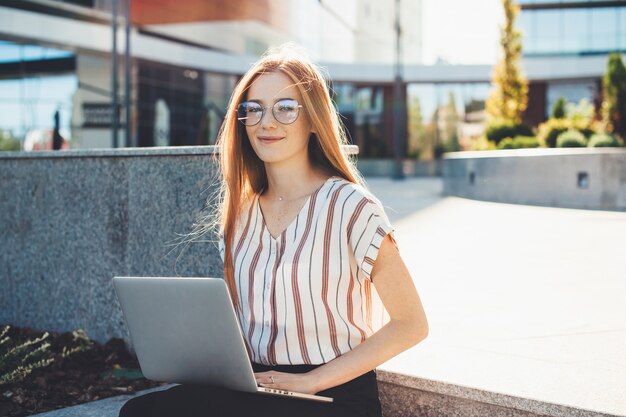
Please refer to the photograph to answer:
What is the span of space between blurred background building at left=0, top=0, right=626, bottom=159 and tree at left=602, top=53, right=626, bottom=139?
59.5 feet

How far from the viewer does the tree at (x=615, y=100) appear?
62.3 feet

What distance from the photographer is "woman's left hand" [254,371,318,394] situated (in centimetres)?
231

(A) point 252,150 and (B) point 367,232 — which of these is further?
(A) point 252,150

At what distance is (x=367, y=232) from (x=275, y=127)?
0.56 m

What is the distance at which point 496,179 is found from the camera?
15.8 metres

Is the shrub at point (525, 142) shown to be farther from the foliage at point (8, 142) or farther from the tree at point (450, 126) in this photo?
the tree at point (450, 126)

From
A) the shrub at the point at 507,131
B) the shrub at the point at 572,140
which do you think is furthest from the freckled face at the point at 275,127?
the shrub at the point at 507,131

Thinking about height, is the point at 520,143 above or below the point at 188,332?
above

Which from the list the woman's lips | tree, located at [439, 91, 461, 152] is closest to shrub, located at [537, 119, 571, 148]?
the woman's lips

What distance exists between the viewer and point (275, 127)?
255 centimetres

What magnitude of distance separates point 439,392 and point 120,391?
1920 millimetres

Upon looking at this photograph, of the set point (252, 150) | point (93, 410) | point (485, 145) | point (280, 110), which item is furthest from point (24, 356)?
point (485, 145)

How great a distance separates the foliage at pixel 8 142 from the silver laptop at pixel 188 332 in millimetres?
28887

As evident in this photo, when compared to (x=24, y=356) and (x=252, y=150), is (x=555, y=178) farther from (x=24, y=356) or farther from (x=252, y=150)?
(x=252, y=150)
